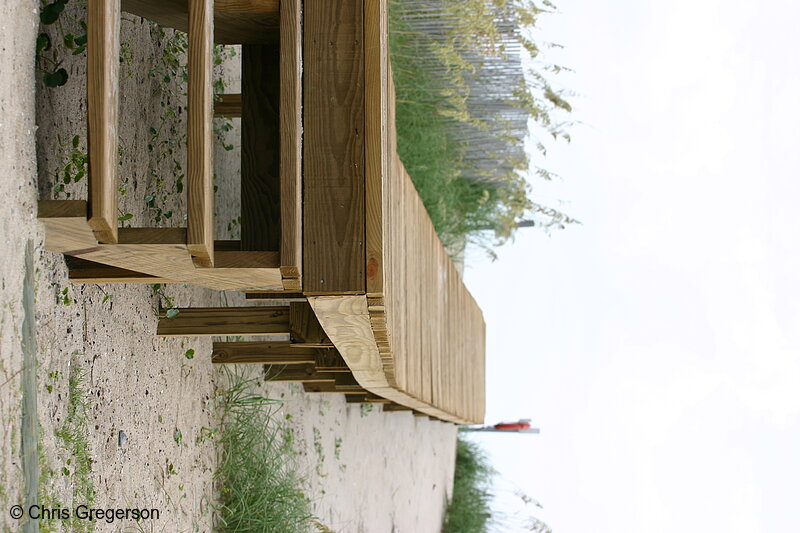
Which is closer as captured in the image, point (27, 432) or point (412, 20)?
point (27, 432)

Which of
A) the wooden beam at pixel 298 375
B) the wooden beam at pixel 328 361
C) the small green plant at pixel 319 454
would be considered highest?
the wooden beam at pixel 328 361

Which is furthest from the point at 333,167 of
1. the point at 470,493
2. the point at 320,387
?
the point at 470,493

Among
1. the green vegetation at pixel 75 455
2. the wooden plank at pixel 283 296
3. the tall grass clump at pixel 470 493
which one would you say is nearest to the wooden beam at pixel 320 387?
the wooden plank at pixel 283 296

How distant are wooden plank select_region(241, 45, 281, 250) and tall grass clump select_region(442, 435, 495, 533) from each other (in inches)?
255

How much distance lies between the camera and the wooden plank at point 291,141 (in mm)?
1819

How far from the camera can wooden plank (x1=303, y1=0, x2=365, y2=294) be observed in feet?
6.34

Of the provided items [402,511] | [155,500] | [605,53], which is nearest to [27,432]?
[155,500]

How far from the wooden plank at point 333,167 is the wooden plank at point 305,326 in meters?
0.63

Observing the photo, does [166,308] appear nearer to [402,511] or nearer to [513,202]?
[402,511]

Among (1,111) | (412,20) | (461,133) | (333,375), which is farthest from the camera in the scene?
(461,133)

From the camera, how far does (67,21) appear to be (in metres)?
1.93

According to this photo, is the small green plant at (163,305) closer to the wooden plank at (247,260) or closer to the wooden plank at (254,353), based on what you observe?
the wooden plank at (254,353)

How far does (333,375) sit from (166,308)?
1101 millimetres

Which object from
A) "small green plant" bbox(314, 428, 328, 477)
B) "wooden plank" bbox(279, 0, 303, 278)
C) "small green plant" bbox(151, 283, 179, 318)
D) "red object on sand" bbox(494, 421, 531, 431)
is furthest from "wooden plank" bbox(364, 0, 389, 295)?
"red object on sand" bbox(494, 421, 531, 431)
